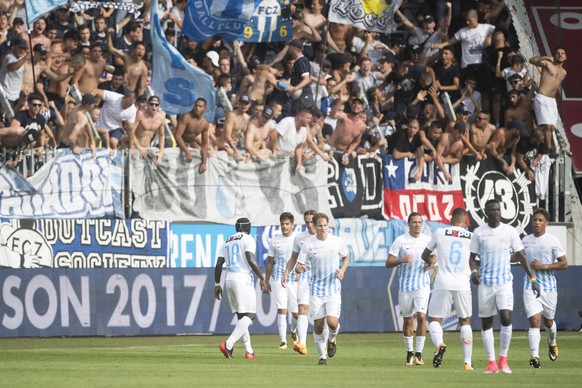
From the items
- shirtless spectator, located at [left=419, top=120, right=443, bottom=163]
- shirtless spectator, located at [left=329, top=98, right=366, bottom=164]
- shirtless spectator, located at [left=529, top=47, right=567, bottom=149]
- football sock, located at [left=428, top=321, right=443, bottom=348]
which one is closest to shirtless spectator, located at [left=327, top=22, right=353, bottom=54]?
shirtless spectator, located at [left=329, top=98, right=366, bottom=164]

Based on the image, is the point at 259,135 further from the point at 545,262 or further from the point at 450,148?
the point at 545,262

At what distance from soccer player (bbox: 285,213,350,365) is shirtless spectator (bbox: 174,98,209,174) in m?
7.62

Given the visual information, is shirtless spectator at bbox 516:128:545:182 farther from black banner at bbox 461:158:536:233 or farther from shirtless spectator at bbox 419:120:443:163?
shirtless spectator at bbox 419:120:443:163

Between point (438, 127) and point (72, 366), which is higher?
point (438, 127)

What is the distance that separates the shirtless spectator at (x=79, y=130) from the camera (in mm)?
24828

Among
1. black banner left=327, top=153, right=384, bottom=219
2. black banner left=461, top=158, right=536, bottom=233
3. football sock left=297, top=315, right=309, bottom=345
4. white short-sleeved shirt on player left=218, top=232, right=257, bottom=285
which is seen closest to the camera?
white short-sleeved shirt on player left=218, top=232, right=257, bottom=285

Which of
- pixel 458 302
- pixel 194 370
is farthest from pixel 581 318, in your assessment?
pixel 194 370

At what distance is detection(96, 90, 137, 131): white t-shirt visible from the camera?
84.3ft

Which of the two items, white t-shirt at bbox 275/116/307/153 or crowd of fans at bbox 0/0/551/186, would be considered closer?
crowd of fans at bbox 0/0/551/186

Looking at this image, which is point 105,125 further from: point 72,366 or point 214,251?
point 72,366

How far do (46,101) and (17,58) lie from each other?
1110 mm

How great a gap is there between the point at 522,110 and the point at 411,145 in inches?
132

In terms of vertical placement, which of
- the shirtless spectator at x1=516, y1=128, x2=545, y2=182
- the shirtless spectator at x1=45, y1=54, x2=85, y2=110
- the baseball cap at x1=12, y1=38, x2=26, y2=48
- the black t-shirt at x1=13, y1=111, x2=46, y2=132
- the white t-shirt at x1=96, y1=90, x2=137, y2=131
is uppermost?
the baseball cap at x1=12, y1=38, x2=26, y2=48

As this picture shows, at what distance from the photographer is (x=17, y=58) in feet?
83.6
